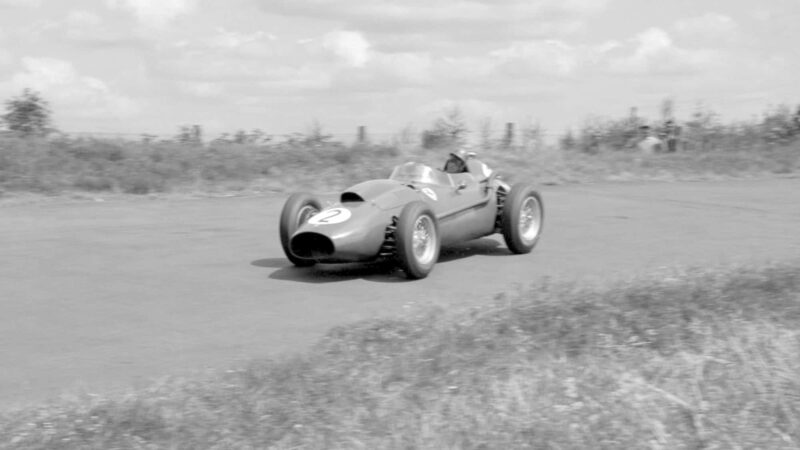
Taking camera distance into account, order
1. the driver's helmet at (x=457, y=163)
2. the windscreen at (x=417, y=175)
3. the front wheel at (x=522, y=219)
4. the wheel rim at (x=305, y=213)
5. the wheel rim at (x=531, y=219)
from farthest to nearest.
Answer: the wheel rim at (x=531, y=219) < the driver's helmet at (x=457, y=163) < the front wheel at (x=522, y=219) < the windscreen at (x=417, y=175) < the wheel rim at (x=305, y=213)

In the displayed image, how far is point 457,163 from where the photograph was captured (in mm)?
13312

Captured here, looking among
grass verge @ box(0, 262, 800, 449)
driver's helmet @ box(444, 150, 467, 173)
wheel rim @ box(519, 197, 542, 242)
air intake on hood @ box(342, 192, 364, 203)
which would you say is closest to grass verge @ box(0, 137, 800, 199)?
driver's helmet @ box(444, 150, 467, 173)

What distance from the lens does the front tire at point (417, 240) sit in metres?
11.2

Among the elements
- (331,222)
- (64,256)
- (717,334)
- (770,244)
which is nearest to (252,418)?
(717,334)

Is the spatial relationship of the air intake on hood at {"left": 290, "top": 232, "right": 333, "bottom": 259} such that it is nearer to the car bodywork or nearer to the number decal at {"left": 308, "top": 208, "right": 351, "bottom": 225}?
the car bodywork

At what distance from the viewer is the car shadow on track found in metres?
11.6

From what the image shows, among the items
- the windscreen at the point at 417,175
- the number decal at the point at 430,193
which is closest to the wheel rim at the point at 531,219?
the windscreen at the point at 417,175

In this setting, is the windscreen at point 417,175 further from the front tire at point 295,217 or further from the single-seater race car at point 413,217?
the front tire at point 295,217

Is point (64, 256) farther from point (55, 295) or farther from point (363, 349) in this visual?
point (363, 349)

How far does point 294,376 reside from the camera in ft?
23.2

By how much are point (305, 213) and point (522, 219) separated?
2617mm

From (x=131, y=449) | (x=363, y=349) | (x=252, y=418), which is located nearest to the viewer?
(x=131, y=449)

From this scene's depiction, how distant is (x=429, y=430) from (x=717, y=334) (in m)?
2.67

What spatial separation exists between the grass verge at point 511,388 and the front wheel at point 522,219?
3.88 metres
